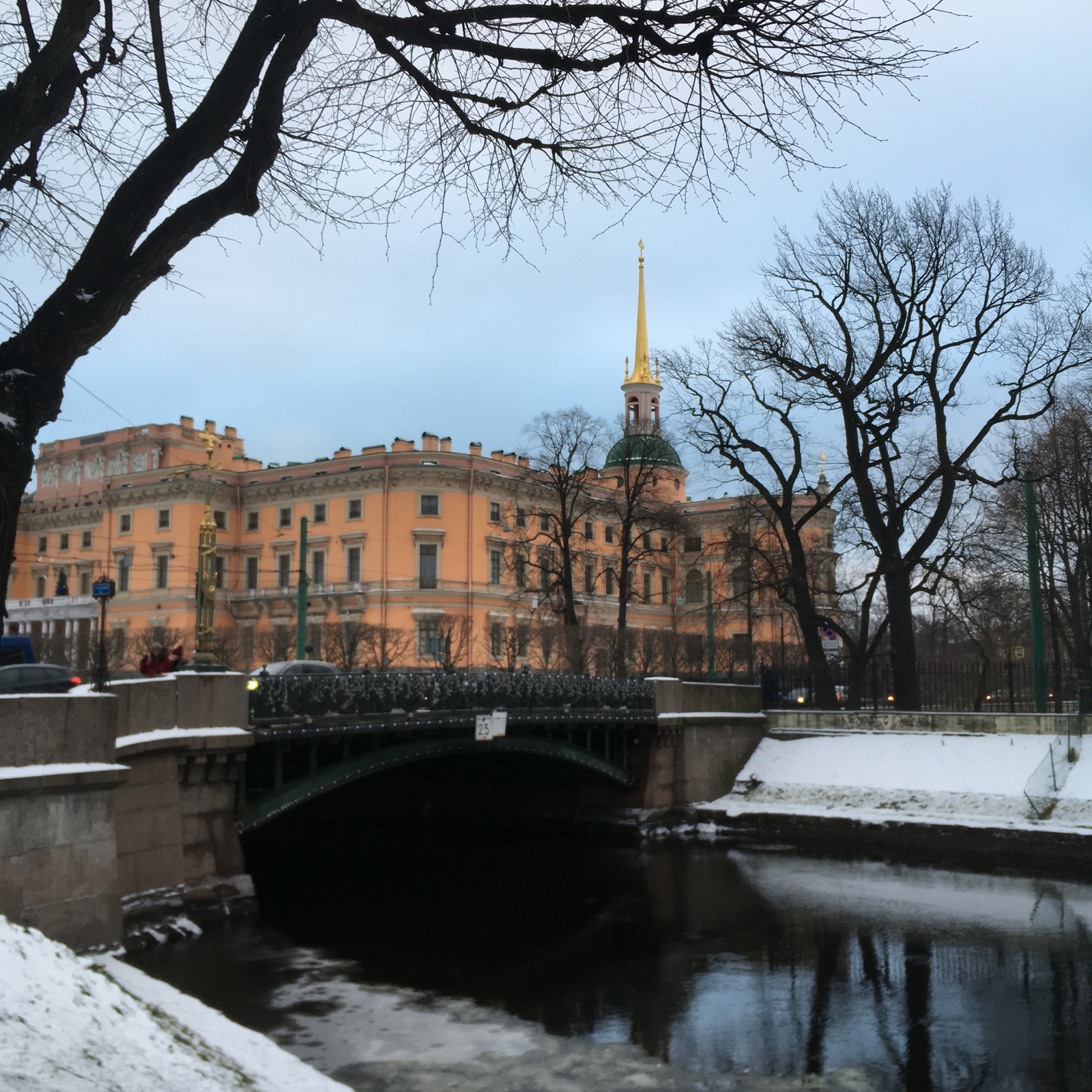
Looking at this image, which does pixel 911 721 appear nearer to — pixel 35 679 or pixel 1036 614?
pixel 1036 614

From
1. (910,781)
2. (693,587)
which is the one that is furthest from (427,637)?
(910,781)

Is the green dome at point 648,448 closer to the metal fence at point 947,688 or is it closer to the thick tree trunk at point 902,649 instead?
the metal fence at point 947,688

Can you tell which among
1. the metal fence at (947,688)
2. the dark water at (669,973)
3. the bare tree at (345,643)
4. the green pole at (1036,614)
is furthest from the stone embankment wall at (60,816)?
the bare tree at (345,643)

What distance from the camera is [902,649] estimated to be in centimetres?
2883

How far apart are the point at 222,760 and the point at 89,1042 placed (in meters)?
10.8

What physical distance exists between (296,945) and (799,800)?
13.8 m

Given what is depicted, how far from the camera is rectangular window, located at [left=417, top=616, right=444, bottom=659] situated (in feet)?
186

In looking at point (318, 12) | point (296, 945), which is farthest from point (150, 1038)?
point (296, 945)

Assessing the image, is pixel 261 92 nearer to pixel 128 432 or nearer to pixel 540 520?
pixel 540 520

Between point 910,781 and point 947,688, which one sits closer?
point 910,781

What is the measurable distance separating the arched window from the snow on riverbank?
66337 millimetres

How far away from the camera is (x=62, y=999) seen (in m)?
6.44

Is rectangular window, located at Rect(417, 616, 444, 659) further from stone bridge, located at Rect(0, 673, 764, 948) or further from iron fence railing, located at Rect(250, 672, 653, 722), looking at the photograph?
iron fence railing, located at Rect(250, 672, 653, 722)

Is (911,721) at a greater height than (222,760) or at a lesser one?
greater
